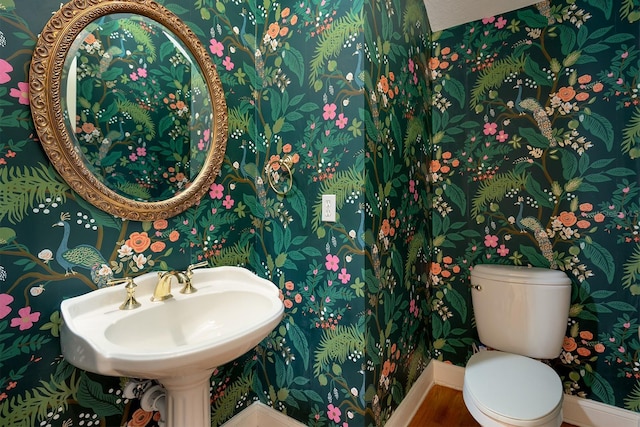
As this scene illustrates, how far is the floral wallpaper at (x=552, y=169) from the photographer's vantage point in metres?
1.49

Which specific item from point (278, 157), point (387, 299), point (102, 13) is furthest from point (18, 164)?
point (387, 299)

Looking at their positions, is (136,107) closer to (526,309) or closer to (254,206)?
(254,206)

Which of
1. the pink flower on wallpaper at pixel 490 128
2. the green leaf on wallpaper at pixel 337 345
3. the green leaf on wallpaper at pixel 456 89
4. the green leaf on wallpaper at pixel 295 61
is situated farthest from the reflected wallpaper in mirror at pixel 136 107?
the pink flower on wallpaper at pixel 490 128

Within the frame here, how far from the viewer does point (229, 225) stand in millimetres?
1475

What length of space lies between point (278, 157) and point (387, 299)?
851 millimetres

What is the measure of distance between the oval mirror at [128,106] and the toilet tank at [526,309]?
152cm

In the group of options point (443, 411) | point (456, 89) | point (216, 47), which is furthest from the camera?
point (456, 89)

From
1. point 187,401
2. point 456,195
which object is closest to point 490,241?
point 456,195

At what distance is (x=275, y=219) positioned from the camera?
5.04 feet

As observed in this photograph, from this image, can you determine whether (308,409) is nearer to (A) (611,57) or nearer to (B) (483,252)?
(B) (483,252)

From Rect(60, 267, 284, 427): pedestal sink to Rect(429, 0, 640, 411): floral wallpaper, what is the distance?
129 cm

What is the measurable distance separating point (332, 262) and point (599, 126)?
1482 mm

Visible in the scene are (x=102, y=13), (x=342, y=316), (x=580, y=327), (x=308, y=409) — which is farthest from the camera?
(x=580, y=327)

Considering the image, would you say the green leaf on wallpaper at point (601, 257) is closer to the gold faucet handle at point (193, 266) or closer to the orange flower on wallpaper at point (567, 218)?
the orange flower on wallpaper at point (567, 218)
